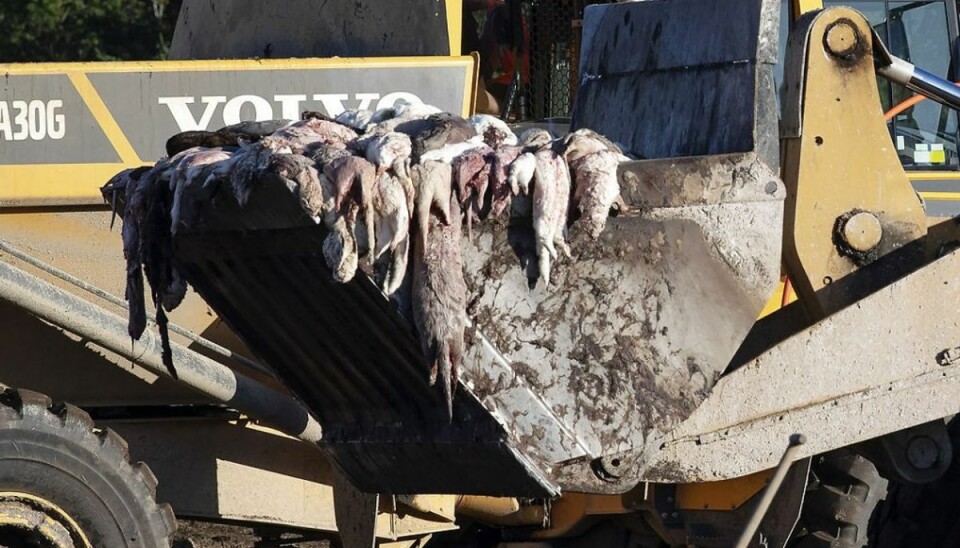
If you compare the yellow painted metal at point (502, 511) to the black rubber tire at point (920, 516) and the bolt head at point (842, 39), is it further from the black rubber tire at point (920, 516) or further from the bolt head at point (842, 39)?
the bolt head at point (842, 39)

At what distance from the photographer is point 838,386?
4.14 metres

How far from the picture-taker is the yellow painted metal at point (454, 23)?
231 inches

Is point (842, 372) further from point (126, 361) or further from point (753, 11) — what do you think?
point (126, 361)

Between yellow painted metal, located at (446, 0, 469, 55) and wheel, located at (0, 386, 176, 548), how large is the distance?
1721mm

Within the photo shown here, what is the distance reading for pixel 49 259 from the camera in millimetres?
5781

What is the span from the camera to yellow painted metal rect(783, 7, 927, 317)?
13.8ft

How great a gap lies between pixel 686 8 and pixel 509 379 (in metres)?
1.31

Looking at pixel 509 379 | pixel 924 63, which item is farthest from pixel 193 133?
pixel 924 63

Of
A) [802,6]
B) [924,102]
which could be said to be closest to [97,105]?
[802,6]

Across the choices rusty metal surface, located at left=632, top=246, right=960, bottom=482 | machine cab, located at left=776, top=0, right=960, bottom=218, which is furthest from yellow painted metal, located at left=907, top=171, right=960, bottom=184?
rusty metal surface, located at left=632, top=246, right=960, bottom=482

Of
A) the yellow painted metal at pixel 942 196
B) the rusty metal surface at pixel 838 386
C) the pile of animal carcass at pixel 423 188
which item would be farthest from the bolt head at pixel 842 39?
the yellow painted metal at pixel 942 196

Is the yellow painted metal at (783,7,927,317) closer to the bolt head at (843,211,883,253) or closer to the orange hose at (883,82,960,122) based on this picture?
the bolt head at (843,211,883,253)

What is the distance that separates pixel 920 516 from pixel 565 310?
2011 millimetres

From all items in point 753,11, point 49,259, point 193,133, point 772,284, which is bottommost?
point 49,259
